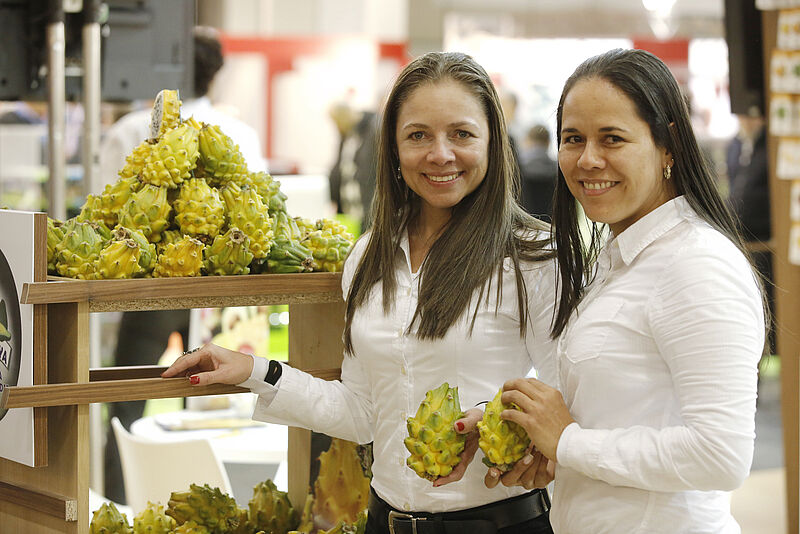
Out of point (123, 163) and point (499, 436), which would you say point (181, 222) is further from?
point (123, 163)

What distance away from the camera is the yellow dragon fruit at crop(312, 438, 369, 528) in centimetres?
245

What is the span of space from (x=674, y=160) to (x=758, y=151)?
213 inches

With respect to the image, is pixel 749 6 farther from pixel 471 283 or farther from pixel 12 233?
pixel 12 233

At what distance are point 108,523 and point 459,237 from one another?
3.26ft

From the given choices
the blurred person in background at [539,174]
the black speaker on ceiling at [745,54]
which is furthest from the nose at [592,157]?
the blurred person in background at [539,174]

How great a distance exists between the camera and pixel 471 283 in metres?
2.03

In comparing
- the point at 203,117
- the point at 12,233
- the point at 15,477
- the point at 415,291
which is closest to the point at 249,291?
the point at 415,291

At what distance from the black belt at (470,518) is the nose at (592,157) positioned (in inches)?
28.8

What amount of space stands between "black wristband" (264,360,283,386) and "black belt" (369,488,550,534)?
1.21 ft

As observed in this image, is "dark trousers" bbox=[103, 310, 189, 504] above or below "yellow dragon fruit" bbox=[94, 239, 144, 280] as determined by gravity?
below

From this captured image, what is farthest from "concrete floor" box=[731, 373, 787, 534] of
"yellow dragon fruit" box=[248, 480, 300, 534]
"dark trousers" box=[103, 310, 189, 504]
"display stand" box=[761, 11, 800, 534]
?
"yellow dragon fruit" box=[248, 480, 300, 534]

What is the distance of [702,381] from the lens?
151cm

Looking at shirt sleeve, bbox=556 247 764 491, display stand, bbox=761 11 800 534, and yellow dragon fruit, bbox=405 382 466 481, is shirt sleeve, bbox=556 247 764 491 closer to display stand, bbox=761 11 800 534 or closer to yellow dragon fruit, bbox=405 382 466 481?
yellow dragon fruit, bbox=405 382 466 481

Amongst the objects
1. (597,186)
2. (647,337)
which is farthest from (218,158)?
(647,337)
